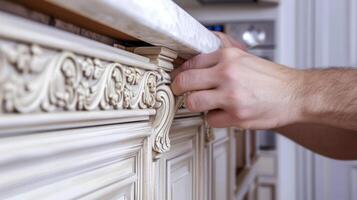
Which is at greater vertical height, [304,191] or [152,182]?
[152,182]

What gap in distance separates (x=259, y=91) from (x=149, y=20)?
21 centimetres

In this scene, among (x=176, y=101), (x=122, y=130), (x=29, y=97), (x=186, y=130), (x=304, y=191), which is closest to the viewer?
(x=29, y=97)

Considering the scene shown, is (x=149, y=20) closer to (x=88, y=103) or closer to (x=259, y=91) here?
(x=88, y=103)

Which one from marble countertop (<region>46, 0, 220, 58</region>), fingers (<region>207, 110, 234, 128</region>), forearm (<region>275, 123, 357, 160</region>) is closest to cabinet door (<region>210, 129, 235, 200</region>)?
forearm (<region>275, 123, 357, 160</region>)

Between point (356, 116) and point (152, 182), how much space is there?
0.28 meters

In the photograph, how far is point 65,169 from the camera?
0.89 ft

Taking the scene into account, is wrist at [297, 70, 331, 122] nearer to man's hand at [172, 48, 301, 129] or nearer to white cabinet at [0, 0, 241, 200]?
man's hand at [172, 48, 301, 129]

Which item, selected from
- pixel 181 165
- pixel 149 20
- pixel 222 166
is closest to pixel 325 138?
pixel 222 166

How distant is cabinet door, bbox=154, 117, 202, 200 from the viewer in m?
0.48

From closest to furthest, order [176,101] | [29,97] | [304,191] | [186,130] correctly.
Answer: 1. [29,97]
2. [176,101]
3. [186,130]
4. [304,191]

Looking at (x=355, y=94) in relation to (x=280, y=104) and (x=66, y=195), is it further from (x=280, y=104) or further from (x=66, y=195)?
(x=66, y=195)

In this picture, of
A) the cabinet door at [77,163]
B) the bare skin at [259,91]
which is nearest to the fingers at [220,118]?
A: the bare skin at [259,91]

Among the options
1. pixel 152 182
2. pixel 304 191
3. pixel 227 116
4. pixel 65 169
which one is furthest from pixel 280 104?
pixel 304 191

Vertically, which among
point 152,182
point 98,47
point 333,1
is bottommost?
point 152,182
